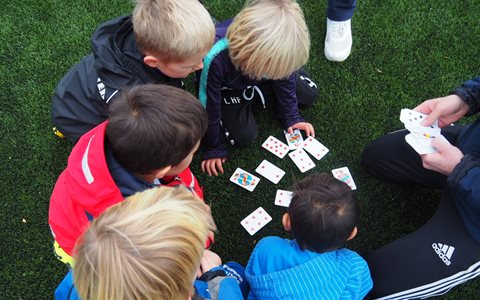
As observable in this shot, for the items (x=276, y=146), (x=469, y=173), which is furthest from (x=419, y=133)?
(x=276, y=146)

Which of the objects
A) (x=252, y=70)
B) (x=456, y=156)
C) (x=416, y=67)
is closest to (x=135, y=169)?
(x=252, y=70)

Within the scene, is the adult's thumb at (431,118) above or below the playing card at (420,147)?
above

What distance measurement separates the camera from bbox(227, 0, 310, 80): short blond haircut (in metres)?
2.64

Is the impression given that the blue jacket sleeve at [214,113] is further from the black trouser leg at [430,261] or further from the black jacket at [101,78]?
the black trouser leg at [430,261]

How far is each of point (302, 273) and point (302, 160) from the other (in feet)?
4.77

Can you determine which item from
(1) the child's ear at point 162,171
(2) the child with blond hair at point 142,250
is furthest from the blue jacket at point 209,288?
(1) the child's ear at point 162,171

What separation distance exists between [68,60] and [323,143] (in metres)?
2.48

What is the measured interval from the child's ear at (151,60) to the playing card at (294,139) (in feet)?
4.62

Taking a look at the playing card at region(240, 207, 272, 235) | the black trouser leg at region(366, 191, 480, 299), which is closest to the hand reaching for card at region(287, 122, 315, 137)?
the playing card at region(240, 207, 272, 235)

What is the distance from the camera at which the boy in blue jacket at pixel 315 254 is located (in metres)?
2.19

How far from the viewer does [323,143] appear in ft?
11.9

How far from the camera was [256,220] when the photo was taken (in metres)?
3.28

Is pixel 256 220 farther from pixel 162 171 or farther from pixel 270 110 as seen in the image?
pixel 162 171

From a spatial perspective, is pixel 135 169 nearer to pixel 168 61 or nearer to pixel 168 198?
pixel 168 198
